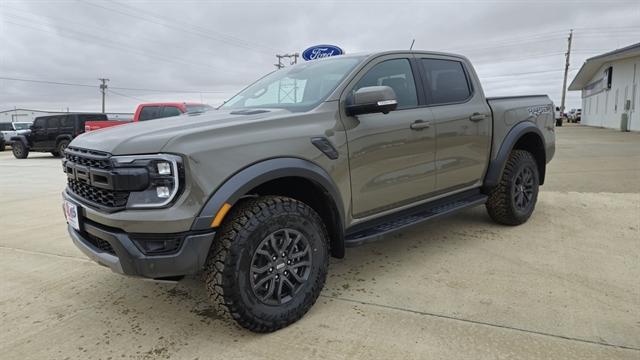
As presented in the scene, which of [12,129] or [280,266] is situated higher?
[12,129]

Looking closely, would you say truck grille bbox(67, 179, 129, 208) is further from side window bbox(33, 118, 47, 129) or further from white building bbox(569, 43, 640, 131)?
white building bbox(569, 43, 640, 131)

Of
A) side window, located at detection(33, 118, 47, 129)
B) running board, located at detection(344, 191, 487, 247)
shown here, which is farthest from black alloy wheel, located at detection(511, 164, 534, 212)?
side window, located at detection(33, 118, 47, 129)

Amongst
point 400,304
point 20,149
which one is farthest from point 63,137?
point 400,304

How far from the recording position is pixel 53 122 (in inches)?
698

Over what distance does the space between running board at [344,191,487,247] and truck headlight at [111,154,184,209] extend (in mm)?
1304

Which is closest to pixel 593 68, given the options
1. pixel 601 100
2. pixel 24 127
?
pixel 601 100

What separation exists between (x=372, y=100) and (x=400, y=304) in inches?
55.4

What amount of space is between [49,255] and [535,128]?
5.20m

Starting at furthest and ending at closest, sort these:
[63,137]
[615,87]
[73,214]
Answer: [615,87], [63,137], [73,214]

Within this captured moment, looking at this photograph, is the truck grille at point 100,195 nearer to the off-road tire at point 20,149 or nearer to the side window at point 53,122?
the side window at point 53,122

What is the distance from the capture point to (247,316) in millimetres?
2566

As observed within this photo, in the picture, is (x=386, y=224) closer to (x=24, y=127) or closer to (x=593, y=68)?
(x=24, y=127)

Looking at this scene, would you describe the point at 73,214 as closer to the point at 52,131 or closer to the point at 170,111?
the point at 170,111

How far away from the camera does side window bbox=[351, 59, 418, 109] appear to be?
353 cm
